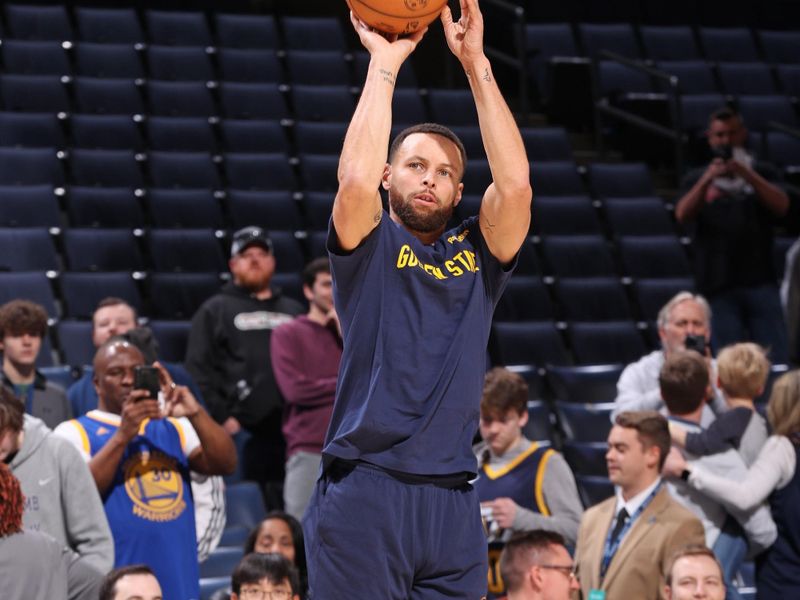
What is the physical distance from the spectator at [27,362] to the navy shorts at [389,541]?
2.68m

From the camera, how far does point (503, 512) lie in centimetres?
435

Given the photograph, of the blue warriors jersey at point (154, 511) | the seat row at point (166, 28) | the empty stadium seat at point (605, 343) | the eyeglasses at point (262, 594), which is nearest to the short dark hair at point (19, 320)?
the blue warriors jersey at point (154, 511)

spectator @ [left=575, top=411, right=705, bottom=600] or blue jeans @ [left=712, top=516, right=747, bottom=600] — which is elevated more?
spectator @ [left=575, top=411, right=705, bottom=600]

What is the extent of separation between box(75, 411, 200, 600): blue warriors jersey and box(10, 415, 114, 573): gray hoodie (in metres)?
0.27

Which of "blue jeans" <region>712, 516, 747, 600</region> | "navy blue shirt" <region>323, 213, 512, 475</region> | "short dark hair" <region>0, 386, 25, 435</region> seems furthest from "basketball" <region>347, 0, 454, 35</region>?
"blue jeans" <region>712, 516, 747, 600</region>

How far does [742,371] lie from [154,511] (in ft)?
7.23

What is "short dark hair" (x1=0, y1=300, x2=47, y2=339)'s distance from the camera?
5.04 metres

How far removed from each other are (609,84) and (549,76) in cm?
45

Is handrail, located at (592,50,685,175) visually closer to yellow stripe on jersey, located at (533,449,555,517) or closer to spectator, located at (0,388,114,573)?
yellow stripe on jersey, located at (533,449,555,517)

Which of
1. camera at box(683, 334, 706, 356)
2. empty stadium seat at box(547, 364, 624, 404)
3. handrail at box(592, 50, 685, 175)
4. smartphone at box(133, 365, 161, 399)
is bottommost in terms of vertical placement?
empty stadium seat at box(547, 364, 624, 404)

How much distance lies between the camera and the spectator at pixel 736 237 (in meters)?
6.79

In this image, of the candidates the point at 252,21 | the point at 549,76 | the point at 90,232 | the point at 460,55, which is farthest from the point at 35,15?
the point at 460,55

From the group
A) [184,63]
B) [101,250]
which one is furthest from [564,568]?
[184,63]

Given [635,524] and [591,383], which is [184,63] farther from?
[635,524]
